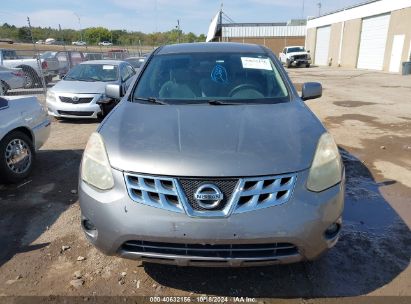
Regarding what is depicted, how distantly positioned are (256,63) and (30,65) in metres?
15.3

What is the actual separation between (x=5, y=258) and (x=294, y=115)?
2.77 metres

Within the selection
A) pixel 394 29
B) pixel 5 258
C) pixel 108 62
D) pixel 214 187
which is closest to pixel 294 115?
pixel 214 187

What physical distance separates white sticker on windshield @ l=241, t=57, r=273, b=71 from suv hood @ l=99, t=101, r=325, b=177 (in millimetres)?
739

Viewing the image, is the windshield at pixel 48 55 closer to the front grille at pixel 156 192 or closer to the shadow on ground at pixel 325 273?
the shadow on ground at pixel 325 273

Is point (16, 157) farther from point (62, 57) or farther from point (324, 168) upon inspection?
point (62, 57)

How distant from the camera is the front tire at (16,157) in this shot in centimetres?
443

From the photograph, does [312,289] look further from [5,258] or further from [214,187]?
[5,258]

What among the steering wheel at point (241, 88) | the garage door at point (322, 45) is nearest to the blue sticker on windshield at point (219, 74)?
the steering wheel at point (241, 88)

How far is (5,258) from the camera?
9.96ft

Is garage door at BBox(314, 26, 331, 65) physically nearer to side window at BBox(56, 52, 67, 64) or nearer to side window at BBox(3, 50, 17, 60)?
side window at BBox(56, 52, 67, 64)

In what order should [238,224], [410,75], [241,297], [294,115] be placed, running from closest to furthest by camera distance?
[238,224], [241,297], [294,115], [410,75]

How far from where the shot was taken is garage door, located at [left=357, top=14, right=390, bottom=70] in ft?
90.7

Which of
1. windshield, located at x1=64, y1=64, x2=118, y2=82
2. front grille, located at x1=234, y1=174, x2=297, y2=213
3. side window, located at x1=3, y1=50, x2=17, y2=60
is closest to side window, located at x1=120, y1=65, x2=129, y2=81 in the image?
windshield, located at x1=64, y1=64, x2=118, y2=82

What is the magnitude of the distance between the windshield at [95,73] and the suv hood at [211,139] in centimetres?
715
